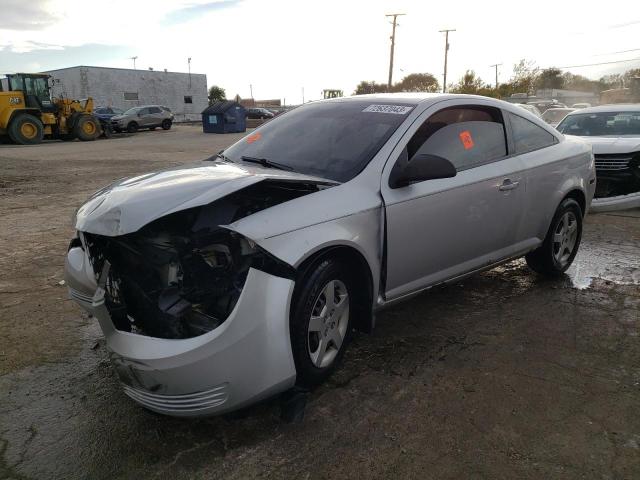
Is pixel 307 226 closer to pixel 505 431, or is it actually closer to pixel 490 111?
pixel 505 431

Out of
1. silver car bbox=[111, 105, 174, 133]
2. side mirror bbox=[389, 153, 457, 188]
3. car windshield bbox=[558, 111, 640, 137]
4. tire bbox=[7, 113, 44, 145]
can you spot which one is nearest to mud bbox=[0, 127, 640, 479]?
side mirror bbox=[389, 153, 457, 188]

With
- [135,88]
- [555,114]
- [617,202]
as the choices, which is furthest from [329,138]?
[135,88]

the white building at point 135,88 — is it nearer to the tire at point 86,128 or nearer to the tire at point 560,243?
the tire at point 86,128

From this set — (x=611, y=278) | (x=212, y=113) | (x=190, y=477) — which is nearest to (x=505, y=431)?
(x=190, y=477)

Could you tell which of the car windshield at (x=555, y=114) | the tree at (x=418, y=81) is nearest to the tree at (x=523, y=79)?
the tree at (x=418, y=81)

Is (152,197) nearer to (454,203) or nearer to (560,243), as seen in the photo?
(454,203)

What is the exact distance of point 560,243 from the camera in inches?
188

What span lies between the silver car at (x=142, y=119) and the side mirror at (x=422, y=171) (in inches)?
1231

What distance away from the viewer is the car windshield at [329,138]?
3.34 meters

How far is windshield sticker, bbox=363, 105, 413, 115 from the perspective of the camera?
3570 millimetres

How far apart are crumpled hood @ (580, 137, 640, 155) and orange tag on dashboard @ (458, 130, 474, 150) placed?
4.54 metres

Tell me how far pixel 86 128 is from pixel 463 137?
2594cm

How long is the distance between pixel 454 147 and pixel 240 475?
2.57 m

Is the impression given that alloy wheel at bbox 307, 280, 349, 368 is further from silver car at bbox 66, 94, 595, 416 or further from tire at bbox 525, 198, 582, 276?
tire at bbox 525, 198, 582, 276
